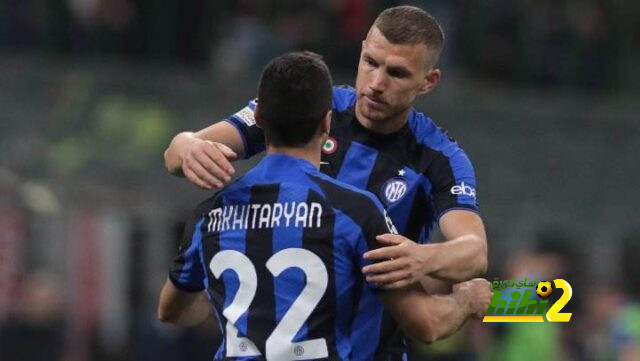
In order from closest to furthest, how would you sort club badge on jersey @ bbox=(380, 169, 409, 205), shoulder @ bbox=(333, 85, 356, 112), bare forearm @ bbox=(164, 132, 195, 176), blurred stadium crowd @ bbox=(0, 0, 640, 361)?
1. bare forearm @ bbox=(164, 132, 195, 176)
2. club badge on jersey @ bbox=(380, 169, 409, 205)
3. shoulder @ bbox=(333, 85, 356, 112)
4. blurred stadium crowd @ bbox=(0, 0, 640, 361)

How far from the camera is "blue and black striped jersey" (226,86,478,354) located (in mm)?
6781

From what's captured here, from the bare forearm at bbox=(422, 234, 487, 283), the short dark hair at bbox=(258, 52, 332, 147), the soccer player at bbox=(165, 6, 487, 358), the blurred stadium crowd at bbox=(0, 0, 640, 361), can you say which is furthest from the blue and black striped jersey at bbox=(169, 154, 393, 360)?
the blurred stadium crowd at bbox=(0, 0, 640, 361)

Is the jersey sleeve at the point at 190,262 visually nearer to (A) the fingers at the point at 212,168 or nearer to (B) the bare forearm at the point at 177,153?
(A) the fingers at the point at 212,168

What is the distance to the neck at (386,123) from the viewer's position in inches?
272

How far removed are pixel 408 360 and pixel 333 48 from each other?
1010 centimetres

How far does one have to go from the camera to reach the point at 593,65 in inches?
689

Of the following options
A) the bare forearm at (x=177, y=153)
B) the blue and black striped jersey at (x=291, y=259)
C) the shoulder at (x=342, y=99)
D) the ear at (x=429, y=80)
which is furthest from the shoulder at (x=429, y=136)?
the blue and black striped jersey at (x=291, y=259)

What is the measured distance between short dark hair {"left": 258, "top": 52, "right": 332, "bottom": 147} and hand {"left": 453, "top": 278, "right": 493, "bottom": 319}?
916 mm

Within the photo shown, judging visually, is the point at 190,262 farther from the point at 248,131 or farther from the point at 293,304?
the point at 248,131

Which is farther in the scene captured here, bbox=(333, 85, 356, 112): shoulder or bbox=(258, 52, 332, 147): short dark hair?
bbox=(333, 85, 356, 112): shoulder

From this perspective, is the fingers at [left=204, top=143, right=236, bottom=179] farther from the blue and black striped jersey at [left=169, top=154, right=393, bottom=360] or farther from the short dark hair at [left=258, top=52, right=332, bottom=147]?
the short dark hair at [left=258, top=52, right=332, bottom=147]

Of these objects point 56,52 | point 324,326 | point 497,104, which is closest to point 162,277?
point 56,52

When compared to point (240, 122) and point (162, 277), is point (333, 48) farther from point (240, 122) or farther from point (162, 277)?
point (240, 122)

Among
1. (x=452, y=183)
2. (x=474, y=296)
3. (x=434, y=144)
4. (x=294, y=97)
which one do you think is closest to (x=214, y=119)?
(x=434, y=144)
